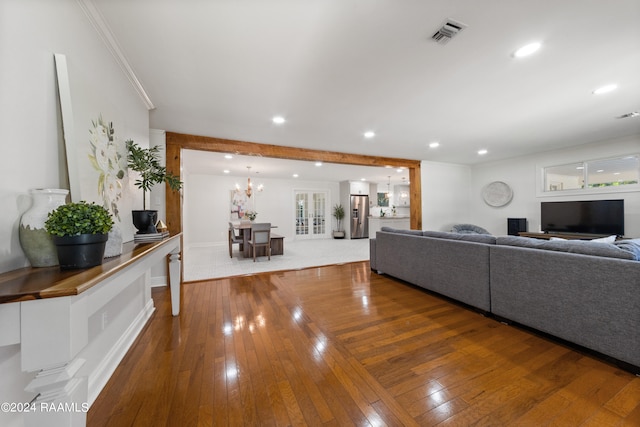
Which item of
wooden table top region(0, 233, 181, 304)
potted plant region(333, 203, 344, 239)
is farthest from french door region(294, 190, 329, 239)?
wooden table top region(0, 233, 181, 304)

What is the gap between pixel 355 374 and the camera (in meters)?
1.58

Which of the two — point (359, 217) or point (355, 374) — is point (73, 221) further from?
point (359, 217)

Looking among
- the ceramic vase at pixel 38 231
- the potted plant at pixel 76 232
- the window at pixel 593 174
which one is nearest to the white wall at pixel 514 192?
the window at pixel 593 174

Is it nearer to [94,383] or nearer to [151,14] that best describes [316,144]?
[151,14]

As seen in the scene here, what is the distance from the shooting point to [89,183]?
143 centimetres

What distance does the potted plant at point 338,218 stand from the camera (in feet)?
30.6

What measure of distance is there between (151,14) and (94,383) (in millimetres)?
2367

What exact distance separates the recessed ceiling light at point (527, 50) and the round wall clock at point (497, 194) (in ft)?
16.7

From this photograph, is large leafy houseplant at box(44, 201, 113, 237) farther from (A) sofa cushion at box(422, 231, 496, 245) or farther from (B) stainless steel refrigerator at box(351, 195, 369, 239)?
(B) stainless steel refrigerator at box(351, 195, 369, 239)

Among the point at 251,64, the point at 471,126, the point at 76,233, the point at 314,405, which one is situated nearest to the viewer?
the point at 76,233

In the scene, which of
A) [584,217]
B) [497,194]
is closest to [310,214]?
[497,194]

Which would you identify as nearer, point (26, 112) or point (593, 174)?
point (26, 112)

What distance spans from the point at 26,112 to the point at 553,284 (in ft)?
11.5

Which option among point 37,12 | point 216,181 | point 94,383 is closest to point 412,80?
point 37,12
